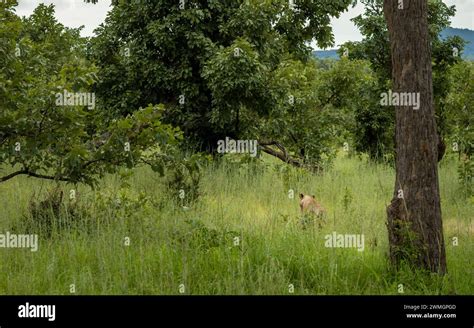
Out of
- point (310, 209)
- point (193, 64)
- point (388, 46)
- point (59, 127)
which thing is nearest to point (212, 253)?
point (310, 209)

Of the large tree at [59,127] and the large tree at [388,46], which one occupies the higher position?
the large tree at [388,46]

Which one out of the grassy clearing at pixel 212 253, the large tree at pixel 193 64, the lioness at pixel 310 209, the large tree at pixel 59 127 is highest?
the large tree at pixel 193 64

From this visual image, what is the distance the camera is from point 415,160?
6.87m

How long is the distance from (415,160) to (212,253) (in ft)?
→ 8.77

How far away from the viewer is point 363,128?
60.4 ft

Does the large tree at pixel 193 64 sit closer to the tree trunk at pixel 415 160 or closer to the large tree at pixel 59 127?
the large tree at pixel 59 127

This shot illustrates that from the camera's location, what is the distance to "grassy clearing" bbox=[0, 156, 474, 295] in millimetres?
6527

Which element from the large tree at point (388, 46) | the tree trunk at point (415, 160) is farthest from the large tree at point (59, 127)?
the large tree at point (388, 46)

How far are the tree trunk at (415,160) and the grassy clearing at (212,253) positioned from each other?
33 cm

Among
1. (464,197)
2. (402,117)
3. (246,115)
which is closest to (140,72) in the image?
(246,115)

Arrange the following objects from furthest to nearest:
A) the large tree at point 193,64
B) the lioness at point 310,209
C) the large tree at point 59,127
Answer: the large tree at point 193,64 → the lioness at point 310,209 → the large tree at point 59,127

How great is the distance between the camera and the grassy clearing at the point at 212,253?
21.4 ft
